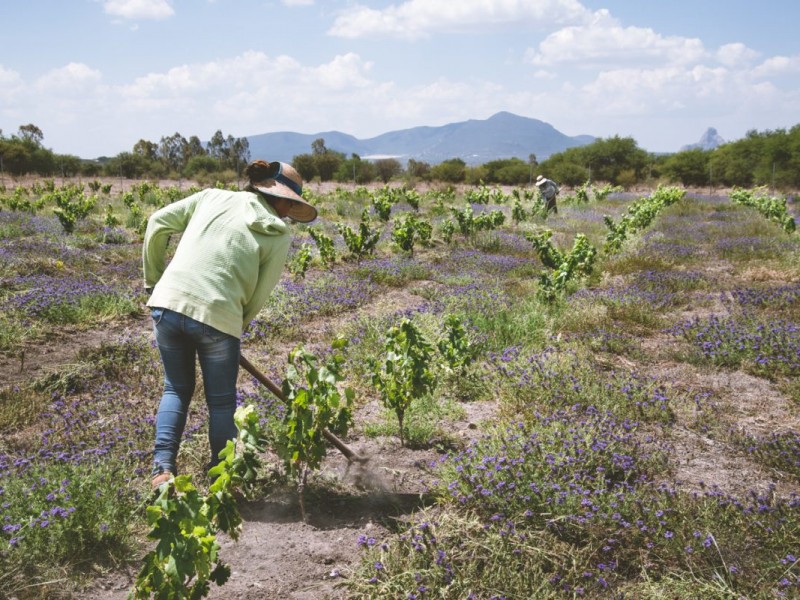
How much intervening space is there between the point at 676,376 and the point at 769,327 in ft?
4.77

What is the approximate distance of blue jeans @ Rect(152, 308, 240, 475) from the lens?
2.72 metres

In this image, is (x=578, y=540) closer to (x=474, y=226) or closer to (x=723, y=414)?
(x=723, y=414)

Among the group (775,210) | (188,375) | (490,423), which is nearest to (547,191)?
(775,210)

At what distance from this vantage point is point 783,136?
99.2 feet

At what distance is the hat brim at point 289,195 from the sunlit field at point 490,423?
75 centimetres

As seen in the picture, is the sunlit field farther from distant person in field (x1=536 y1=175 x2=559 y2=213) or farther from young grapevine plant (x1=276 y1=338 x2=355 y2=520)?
distant person in field (x1=536 y1=175 x2=559 y2=213)

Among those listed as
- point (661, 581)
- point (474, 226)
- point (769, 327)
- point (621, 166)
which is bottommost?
point (661, 581)

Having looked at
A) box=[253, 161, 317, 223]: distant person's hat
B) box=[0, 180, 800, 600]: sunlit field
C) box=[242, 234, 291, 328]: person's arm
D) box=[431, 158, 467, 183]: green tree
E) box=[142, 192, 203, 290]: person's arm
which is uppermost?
box=[431, 158, 467, 183]: green tree

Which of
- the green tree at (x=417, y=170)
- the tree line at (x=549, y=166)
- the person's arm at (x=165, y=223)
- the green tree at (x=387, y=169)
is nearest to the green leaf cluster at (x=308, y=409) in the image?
the person's arm at (x=165, y=223)

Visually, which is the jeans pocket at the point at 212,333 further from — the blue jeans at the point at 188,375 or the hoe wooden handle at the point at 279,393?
the hoe wooden handle at the point at 279,393

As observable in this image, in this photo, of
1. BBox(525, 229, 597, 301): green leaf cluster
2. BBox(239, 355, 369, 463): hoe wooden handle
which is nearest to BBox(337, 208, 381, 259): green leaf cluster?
BBox(525, 229, 597, 301): green leaf cluster

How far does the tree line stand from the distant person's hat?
29952 millimetres

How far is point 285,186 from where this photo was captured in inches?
115

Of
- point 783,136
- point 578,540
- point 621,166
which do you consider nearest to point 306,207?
point 578,540
